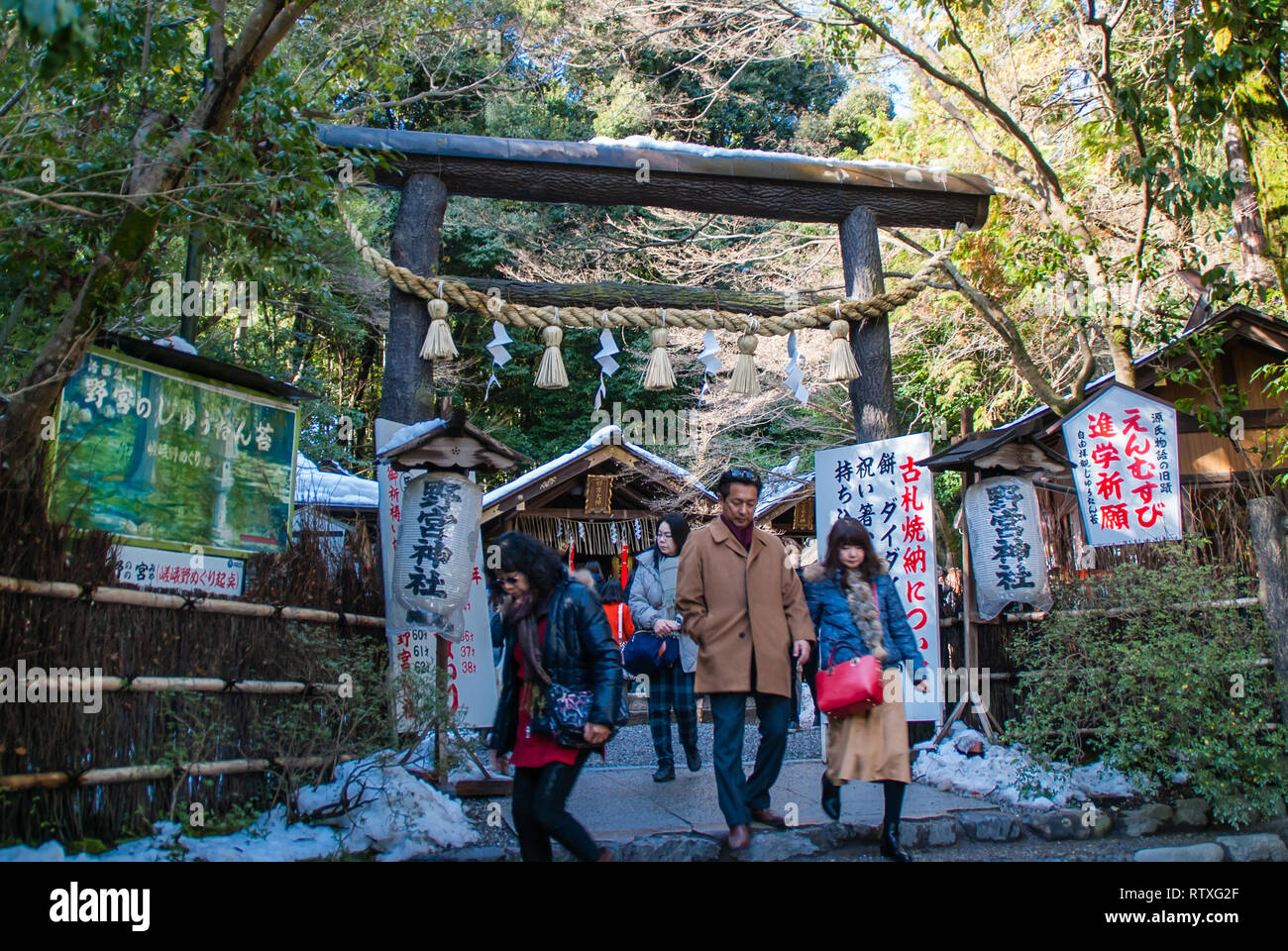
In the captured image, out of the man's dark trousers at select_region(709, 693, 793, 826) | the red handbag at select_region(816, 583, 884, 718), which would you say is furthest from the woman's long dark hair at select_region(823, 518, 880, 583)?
the man's dark trousers at select_region(709, 693, 793, 826)

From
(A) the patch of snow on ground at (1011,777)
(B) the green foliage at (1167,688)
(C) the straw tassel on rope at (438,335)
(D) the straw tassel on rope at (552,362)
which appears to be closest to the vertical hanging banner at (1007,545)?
(B) the green foliage at (1167,688)

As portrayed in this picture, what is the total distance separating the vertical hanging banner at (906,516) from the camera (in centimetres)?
743

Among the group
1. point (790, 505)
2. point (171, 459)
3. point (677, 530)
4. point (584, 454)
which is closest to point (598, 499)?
point (584, 454)

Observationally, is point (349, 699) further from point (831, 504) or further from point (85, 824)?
point (831, 504)

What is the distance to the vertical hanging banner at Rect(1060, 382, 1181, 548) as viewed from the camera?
25.5 ft

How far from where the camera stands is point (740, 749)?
5.02 metres

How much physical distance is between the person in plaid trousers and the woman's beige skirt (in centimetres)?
217

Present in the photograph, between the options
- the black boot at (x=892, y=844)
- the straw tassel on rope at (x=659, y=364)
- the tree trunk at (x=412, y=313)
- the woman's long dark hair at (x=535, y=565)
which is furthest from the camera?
the straw tassel on rope at (x=659, y=364)

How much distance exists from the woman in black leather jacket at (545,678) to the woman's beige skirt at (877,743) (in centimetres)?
150

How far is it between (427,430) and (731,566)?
223 centimetres

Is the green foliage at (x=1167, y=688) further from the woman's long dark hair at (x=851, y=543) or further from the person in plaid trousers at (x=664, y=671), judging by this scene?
the person in plaid trousers at (x=664, y=671)

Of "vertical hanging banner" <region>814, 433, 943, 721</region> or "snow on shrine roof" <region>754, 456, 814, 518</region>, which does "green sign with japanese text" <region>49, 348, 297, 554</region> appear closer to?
"vertical hanging banner" <region>814, 433, 943, 721</region>

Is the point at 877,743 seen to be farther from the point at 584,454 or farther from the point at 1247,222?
the point at 584,454

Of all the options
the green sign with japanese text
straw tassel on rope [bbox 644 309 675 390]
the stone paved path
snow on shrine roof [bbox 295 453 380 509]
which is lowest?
the stone paved path
